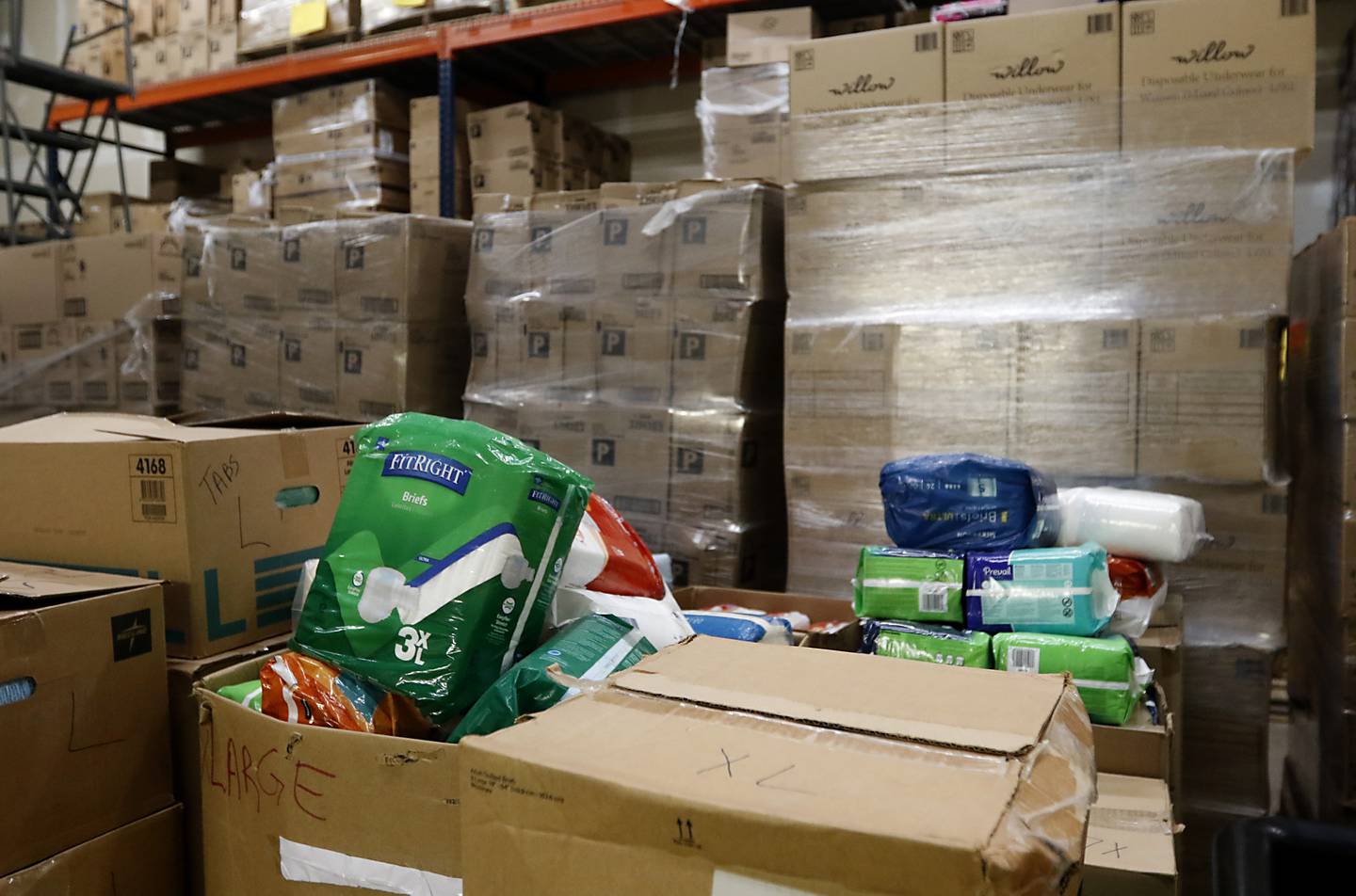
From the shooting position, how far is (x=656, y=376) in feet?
9.11

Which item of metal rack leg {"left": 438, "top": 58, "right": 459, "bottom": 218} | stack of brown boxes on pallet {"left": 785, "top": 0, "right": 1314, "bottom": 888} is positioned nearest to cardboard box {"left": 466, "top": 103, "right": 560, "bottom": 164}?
metal rack leg {"left": 438, "top": 58, "right": 459, "bottom": 218}

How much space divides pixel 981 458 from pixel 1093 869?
0.80m

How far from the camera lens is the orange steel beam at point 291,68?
438cm

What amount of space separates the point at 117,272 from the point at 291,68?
5.05ft

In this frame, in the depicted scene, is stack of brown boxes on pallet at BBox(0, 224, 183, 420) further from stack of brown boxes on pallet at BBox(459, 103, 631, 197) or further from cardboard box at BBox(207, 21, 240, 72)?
cardboard box at BBox(207, 21, 240, 72)

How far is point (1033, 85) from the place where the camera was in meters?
2.25

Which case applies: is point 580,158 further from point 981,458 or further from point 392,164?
point 981,458

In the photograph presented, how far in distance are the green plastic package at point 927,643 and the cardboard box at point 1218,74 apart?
3.91 feet

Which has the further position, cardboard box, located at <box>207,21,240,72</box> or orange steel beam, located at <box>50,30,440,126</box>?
cardboard box, located at <box>207,21,240,72</box>

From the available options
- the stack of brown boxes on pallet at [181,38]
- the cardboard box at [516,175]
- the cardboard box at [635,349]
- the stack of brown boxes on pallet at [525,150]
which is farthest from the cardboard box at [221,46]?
the cardboard box at [635,349]

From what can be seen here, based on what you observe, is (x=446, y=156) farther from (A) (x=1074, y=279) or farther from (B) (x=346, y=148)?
(A) (x=1074, y=279)

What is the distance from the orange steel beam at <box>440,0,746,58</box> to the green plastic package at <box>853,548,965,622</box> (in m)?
2.70

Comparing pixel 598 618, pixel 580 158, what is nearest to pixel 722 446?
pixel 598 618

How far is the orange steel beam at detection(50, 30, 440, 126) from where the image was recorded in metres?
4.38
